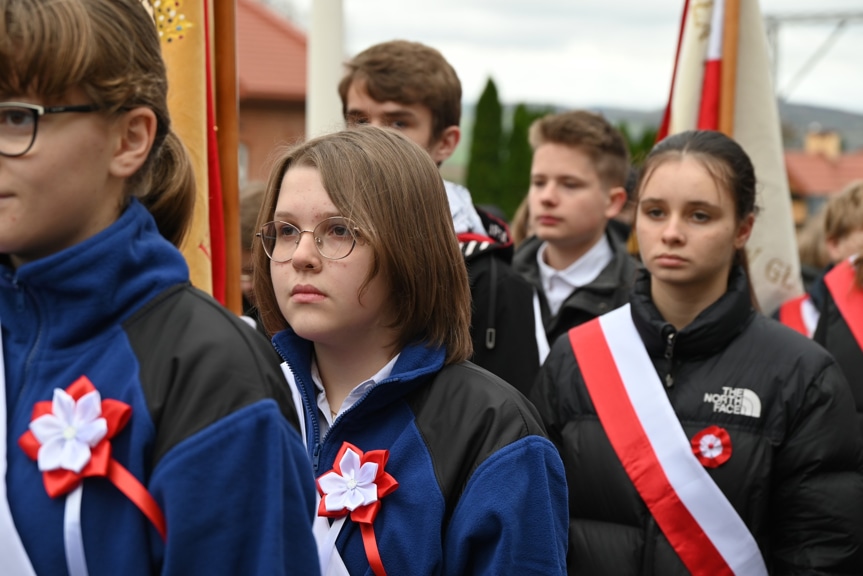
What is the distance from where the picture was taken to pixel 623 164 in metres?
5.54

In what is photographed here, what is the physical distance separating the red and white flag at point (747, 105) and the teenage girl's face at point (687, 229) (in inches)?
57.2

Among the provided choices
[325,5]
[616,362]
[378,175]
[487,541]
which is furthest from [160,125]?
[325,5]

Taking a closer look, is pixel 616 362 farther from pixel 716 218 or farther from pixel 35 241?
pixel 35 241

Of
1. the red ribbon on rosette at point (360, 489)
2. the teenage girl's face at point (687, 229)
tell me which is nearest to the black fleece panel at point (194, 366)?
the red ribbon on rosette at point (360, 489)

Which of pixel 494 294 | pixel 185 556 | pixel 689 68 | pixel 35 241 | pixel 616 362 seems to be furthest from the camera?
pixel 689 68

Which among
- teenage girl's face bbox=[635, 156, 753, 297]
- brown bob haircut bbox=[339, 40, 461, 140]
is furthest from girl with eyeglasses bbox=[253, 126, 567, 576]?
brown bob haircut bbox=[339, 40, 461, 140]

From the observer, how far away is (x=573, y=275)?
5188 millimetres

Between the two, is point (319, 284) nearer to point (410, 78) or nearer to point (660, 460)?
→ point (660, 460)

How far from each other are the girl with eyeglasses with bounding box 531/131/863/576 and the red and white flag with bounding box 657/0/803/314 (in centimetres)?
147

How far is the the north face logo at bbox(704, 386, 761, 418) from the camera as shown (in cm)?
338

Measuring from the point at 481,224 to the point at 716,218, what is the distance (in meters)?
0.99

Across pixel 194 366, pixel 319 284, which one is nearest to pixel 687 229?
pixel 319 284

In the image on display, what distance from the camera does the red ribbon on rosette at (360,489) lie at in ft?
7.66

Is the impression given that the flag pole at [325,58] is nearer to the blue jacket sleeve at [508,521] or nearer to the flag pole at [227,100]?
the flag pole at [227,100]
